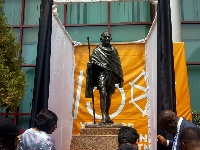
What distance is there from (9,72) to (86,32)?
369cm

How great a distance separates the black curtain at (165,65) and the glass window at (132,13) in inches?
261

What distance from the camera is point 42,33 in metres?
6.39

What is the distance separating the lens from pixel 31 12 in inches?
524

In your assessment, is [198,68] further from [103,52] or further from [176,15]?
[103,52]

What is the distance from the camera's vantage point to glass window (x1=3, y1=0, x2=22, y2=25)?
13258mm

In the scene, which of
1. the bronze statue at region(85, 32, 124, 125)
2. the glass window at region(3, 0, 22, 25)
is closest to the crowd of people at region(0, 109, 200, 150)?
the bronze statue at region(85, 32, 124, 125)

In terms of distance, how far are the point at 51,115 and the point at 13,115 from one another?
353 inches

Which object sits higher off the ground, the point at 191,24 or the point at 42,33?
the point at 191,24

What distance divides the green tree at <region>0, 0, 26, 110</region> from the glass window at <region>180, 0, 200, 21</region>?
6.24m

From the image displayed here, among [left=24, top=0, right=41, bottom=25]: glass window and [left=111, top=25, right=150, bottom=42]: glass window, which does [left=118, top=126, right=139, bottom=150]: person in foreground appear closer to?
[left=111, top=25, right=150, bottom=42]: glass window

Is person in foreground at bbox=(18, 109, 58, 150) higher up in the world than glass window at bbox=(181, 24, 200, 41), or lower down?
lower down

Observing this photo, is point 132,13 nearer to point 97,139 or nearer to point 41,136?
point 97,139

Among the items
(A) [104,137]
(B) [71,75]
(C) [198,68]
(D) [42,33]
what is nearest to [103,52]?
(D) [42,33]

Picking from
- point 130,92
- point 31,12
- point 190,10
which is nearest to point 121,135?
point 130,92
